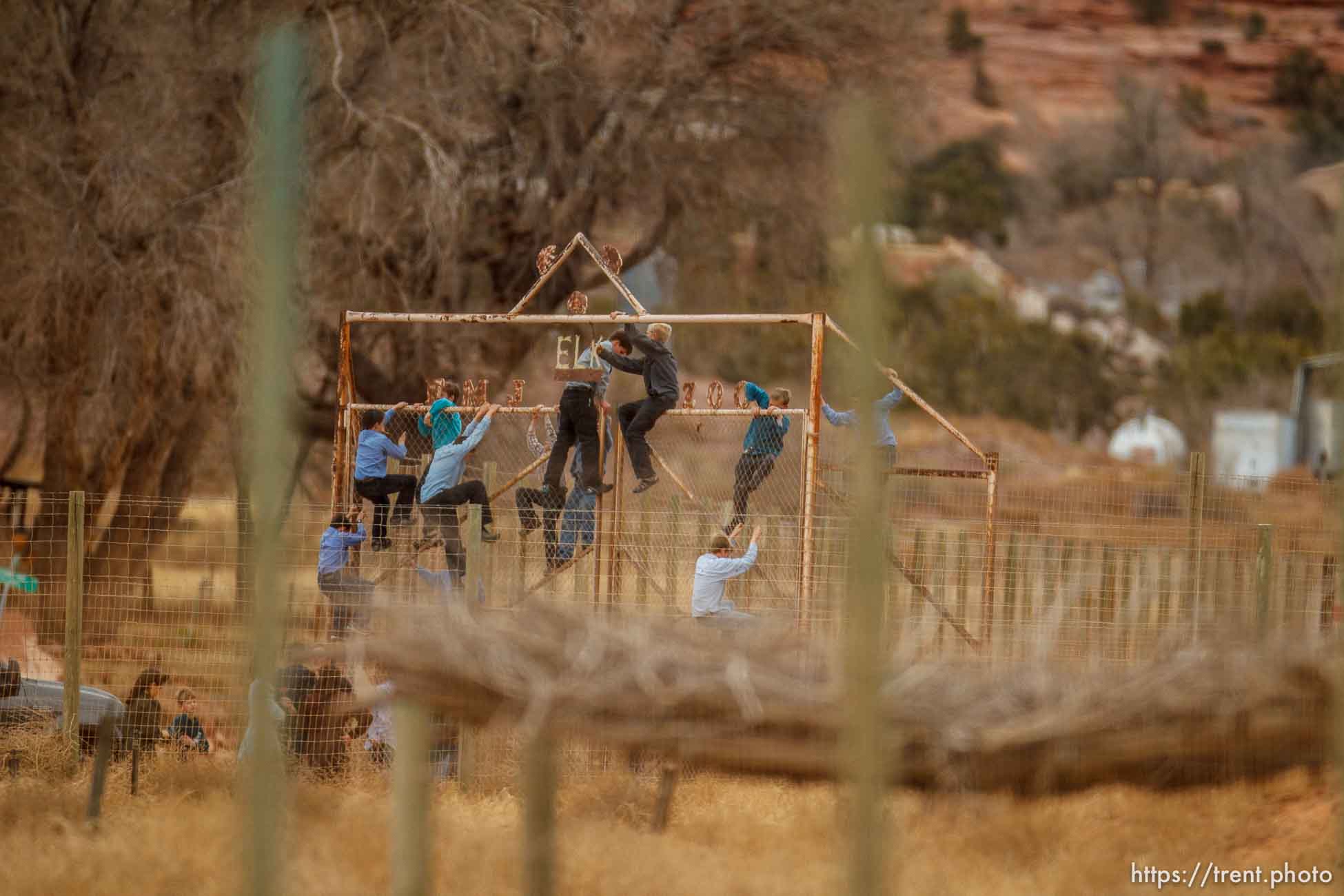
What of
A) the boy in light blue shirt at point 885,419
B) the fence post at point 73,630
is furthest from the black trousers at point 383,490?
the boy in light blue shirt at point 885,419

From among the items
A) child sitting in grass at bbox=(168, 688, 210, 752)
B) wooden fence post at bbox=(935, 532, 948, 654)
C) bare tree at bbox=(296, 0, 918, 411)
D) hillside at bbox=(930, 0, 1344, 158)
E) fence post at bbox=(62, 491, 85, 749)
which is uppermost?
hillside at bbox=(930, 0, 1344, 158)

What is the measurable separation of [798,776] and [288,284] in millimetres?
1723

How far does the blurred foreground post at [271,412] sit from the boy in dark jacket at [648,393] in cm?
537

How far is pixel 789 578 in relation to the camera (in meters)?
9.12

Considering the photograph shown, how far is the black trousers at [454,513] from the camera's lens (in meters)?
9.02

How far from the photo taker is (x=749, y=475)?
9.47 meters

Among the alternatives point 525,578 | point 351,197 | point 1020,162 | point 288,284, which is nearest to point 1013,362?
point 1020,162

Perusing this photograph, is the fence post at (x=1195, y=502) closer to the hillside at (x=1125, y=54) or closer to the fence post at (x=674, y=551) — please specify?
the fence post at (x=674, y=551)

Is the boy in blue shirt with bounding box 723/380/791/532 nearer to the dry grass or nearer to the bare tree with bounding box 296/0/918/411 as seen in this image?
the dry grass

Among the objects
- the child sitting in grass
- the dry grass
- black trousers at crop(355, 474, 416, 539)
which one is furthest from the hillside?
the dry grass

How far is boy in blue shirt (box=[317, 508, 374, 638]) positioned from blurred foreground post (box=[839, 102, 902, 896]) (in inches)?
216

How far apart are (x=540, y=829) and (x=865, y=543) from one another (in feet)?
4.51

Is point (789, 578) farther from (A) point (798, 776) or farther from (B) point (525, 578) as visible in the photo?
(A) point (798, 776)

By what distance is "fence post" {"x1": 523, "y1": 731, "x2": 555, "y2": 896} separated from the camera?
4.11 m
